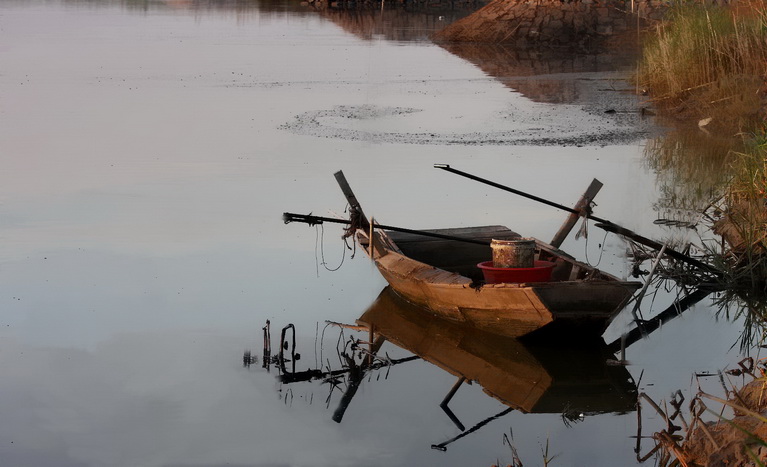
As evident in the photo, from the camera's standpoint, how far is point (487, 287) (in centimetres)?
933

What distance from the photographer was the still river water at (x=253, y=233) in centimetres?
786

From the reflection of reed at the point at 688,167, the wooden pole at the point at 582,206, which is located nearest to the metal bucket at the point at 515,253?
the wooden pole at the point at 582,206

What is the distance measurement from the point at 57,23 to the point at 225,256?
3912cm

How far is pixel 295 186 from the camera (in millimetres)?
15242

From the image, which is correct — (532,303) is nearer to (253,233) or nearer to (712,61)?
(253,233)

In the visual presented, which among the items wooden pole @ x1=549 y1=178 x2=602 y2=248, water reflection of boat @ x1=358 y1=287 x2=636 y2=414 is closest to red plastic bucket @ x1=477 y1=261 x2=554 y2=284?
water reflection of boat @ x1=358 y1=287 x2=636 y2=414

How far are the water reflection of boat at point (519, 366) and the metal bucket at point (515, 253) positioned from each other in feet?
1.75

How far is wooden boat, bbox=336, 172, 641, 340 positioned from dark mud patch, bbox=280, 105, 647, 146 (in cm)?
688

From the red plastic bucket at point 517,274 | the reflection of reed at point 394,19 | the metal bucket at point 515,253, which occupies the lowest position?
the reflection of reed at point 394,19

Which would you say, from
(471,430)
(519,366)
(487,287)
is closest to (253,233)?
(487,287)

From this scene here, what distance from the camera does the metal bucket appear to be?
9.69 meters

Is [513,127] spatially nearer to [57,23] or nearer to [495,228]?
[495,228]

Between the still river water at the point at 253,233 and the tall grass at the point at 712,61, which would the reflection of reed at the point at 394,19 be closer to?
the still river water at the point at 253,233

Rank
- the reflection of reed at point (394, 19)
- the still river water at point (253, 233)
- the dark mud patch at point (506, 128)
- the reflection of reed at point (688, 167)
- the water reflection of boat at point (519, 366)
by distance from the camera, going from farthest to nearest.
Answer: the reflection of reed at point (394, 19), the dark mud patch at point (506, 128), the reflection of reed at point (688, 167), the water reflection of boat at point (519, 366), the still river water at point (253, 233)
